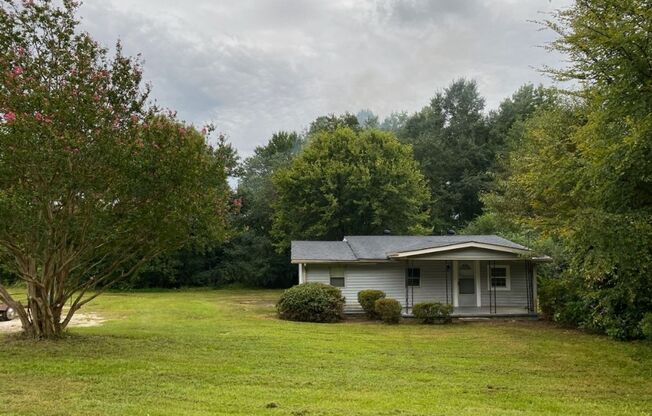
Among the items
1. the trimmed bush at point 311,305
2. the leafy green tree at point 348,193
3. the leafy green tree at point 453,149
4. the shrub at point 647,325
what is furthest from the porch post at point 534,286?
the leafy green tree at point 453,149

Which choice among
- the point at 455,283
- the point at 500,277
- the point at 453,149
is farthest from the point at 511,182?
the point at 453,149

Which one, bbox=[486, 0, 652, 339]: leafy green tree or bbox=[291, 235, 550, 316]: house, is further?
bbox=[291, 235, 550, 316]: house

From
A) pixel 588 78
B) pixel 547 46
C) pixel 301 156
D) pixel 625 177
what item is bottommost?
pixel 625 177

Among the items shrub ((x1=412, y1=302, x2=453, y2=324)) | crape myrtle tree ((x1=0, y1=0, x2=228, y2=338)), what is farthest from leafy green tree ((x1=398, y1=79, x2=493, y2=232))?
crape myrtle tree ((x1=0, y1=0, x2=228, y2=338))

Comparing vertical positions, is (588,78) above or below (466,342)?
above

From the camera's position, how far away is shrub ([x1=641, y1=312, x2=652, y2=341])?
11.6 metres

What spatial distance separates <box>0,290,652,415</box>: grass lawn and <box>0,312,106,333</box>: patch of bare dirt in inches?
62.3

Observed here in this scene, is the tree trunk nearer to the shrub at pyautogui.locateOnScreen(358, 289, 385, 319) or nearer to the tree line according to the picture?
the tree line

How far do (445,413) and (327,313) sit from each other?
11.3 m

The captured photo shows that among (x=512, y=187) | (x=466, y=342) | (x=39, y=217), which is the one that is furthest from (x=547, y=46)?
(x=512, y=187)

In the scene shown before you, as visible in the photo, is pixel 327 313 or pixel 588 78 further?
pixel 327 313

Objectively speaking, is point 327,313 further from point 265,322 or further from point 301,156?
point 301,156

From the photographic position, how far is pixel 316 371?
8.45 meters

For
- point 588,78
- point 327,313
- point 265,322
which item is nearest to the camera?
point 588,78
